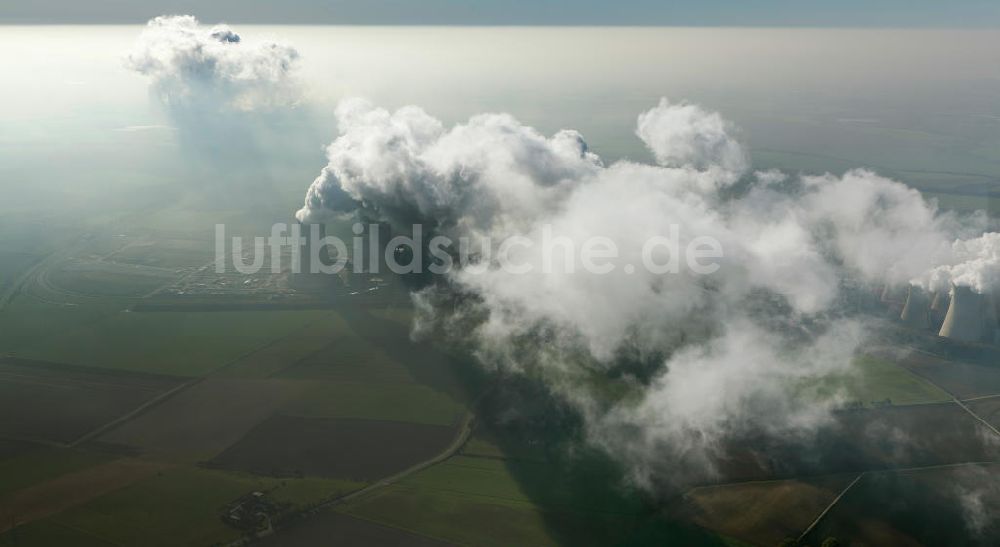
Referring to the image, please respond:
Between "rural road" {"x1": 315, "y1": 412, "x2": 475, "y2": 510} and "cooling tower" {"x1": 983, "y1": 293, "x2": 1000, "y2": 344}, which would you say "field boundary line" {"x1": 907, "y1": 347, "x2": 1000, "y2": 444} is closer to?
"cooling tower" {"x1": 983, "y1": 293, "x2": 1000, "y2": 344}

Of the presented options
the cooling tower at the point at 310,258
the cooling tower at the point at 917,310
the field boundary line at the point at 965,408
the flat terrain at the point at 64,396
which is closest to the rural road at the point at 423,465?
the flat terrain at the point at 64,396

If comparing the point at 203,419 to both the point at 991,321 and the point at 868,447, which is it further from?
the point at 991,321

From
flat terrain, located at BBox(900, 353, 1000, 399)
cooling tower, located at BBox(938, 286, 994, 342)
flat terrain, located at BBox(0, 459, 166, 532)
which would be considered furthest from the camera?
cooling tower, located at BBox(938, 286, 994, 342)

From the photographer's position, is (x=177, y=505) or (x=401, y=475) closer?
(x=177, y=505)

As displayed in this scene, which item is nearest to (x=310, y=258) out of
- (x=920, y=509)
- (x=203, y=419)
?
(x=203, y=419)

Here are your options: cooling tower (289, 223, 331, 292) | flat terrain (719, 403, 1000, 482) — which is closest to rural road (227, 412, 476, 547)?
flat terrain (719, 403, 1000, 482)
